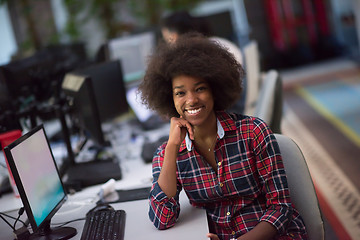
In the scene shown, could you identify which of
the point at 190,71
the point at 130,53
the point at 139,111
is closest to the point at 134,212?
the point at 190,71

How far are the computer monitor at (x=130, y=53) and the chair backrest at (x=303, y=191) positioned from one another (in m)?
2.19

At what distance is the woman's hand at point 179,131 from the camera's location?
5.17ft

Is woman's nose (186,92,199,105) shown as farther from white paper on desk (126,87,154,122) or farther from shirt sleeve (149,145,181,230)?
white paper on desk (126,87,154,122)

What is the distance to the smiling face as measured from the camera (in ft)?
5.10

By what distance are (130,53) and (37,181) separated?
2277 mm

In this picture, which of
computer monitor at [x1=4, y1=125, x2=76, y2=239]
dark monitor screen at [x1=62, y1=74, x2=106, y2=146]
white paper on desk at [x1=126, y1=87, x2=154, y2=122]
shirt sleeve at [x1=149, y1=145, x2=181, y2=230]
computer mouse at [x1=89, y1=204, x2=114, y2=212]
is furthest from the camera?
white paper on desk at [x1=126, y1=87, x2=154, y2=122]

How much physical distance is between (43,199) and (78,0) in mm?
6078

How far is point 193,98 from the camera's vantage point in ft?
5.09

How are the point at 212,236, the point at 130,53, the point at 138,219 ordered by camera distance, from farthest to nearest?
the point at 130,53 → the point at 138,219 → the point at 212,236

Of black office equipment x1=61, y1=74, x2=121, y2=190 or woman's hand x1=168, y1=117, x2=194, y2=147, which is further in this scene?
black office equipment x1=61, y1=74, x2=121, y2=190

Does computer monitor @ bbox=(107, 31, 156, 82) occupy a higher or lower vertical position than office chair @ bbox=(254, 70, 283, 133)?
higher

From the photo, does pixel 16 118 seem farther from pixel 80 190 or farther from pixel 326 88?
pixel 326 88

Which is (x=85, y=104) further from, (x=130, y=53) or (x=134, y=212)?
(x=130, y=53)

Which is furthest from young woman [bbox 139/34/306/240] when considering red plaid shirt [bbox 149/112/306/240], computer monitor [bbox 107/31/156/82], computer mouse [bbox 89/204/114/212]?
computer monitor [bbox 107/31/156/82]
